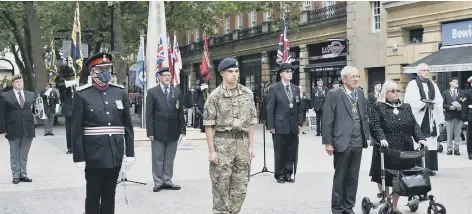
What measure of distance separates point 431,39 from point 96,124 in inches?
841

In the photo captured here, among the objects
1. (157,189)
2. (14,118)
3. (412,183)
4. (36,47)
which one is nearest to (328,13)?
(36,47)

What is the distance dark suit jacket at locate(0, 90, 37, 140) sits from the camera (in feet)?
36.0

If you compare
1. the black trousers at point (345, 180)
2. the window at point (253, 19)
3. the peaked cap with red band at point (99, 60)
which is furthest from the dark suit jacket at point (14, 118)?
the window at point (253, 19)

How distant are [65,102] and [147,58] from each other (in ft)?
8.31

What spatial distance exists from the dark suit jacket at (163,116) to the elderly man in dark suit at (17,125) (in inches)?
96.5

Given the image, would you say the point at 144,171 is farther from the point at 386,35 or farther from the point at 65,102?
the point at 386,35

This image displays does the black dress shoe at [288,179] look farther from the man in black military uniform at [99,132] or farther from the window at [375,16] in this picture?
the window at [375,16]

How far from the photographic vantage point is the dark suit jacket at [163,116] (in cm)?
1000

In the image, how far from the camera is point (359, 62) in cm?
3014

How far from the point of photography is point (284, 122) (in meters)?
10.6

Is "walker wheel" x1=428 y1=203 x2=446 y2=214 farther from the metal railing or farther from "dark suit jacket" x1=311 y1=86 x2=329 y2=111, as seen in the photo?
the metal railing

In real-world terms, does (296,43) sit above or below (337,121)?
above

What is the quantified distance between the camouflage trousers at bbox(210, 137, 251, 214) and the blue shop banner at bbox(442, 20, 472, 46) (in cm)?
1909

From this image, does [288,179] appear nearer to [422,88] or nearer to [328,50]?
[422,88]
